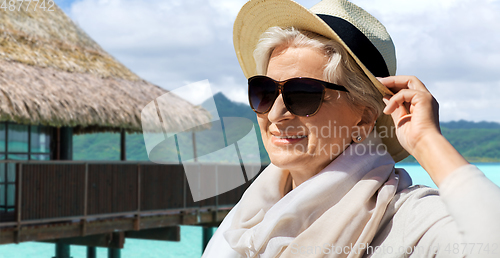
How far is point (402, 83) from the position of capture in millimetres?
1402

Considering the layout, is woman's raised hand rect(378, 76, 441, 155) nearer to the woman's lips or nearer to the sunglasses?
the sunglasses

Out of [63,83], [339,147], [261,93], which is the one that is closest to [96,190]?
[63,83]

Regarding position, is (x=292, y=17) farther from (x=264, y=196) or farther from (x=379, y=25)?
(x=264, y=196)

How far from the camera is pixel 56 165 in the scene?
9281mm

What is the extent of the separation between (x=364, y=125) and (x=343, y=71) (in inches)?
9.0

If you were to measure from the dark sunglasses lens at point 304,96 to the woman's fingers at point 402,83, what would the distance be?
25 cm

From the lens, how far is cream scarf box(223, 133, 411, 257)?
143 cm

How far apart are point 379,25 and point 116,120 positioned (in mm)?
9953

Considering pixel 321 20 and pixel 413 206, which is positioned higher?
pixel 321 20

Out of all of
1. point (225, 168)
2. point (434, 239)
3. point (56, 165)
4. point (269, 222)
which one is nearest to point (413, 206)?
point (434, 239)

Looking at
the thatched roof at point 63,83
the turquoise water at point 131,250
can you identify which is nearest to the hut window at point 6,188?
the thatched roof at point 63,83

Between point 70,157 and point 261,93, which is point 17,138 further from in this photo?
point 261,93

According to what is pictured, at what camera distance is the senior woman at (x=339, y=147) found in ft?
4.13

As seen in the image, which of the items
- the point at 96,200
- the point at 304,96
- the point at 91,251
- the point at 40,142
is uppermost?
the point at 304,96
